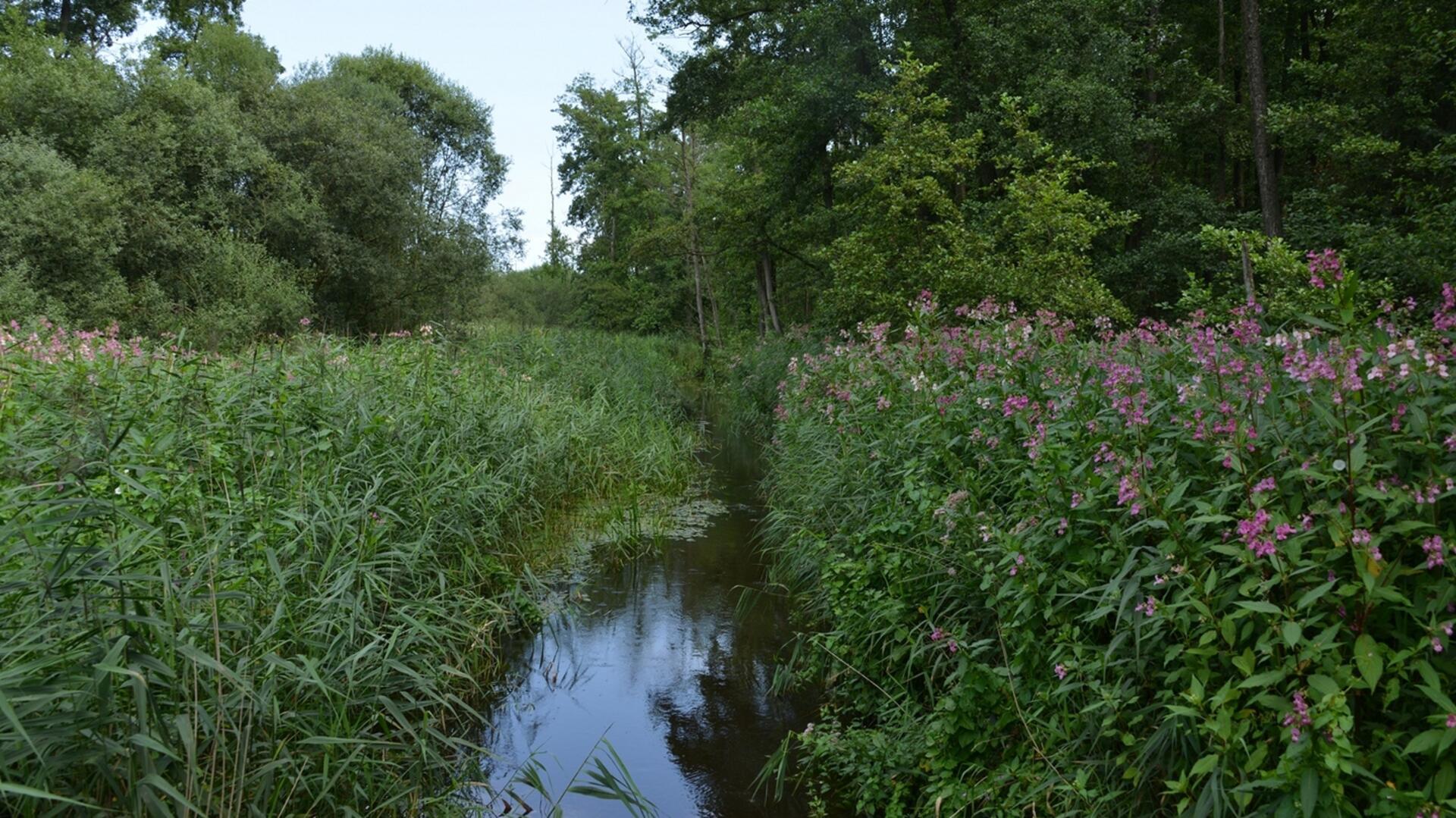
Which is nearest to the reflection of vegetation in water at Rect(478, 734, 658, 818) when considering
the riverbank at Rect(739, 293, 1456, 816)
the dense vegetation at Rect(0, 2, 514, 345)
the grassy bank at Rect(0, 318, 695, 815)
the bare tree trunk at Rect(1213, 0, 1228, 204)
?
the grassy bank at Rect(0, 318, 695, 815)

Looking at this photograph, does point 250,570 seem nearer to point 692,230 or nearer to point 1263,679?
point 1263,679

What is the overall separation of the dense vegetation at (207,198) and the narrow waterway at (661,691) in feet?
19.0

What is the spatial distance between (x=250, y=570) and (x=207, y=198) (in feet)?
48.6

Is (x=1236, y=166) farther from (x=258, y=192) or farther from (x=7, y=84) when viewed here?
(x=7, y=84)

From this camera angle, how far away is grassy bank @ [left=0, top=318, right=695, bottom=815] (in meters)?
2.31

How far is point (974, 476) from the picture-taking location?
3.79 metres

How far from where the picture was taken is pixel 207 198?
15.1 meters

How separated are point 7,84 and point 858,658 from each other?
17.1 meters

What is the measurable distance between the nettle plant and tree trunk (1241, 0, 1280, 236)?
1168 centimetres

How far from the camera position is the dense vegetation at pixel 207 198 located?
39.8 ft

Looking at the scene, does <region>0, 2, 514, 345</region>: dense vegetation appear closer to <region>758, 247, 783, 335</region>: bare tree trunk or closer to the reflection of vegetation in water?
the reflection of vegetation in water

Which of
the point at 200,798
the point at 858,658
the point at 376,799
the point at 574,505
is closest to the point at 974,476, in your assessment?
the point at 858,658

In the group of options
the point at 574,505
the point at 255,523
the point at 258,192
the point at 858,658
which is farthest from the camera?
the point at 258,192

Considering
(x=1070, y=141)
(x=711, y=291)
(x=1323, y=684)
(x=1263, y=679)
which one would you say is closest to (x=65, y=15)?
(x=711, y=291)
